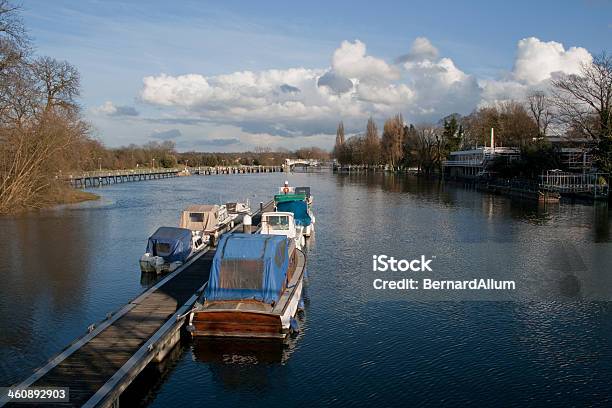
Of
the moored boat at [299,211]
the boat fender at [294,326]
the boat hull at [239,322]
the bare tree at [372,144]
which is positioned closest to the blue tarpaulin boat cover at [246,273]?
the boat hull at [239,322]

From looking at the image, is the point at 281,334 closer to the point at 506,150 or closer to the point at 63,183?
the point at 63,183

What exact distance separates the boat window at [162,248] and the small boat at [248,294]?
749 cm

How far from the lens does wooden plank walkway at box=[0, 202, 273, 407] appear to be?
11.8 meters

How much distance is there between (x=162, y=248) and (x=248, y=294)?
9.31 m

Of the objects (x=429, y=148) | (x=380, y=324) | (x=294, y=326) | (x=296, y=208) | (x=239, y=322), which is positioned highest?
(x=429, y=148)

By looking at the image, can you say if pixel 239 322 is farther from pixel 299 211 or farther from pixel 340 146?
pixel 340 146

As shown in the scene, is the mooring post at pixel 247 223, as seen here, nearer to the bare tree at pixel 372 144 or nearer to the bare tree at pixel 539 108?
the bare tree at pixel 539 108

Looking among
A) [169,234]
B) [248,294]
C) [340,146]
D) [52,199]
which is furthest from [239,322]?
[340,146]

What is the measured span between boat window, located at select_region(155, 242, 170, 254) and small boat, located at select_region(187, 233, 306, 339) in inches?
295

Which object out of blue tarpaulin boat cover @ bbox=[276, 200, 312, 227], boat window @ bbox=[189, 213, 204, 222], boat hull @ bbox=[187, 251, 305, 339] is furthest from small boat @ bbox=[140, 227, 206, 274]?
blue tarpaulin boat cover @ bbox=[276, 200, 312, 227]

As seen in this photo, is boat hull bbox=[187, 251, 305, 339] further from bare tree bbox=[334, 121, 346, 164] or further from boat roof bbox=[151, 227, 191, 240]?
bare tree bbox=[334, 121, 346, 164]

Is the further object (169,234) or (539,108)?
(539,108)

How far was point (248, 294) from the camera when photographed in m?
16.5

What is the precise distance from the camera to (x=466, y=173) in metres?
102
